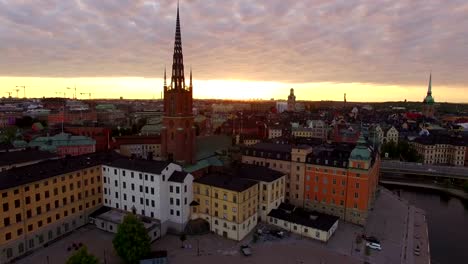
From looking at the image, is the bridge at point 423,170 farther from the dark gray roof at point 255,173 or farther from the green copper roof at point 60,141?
the green copper roof at point 60,141

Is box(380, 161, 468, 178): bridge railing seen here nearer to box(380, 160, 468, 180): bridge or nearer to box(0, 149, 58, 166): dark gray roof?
box(380, 160, 468, 180): bridge

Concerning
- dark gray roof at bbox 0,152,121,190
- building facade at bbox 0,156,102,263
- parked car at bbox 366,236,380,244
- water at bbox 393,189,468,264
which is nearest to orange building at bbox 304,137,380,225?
parked car at bbox 366,236,380,244

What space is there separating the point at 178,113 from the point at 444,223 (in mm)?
68304

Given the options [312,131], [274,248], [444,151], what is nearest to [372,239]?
[274,248]

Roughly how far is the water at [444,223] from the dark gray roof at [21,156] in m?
84.9

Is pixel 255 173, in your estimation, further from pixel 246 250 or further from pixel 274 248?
pixel 246 250

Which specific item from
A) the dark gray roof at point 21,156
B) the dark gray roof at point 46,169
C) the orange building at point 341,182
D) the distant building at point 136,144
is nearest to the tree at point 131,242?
the dark gray roof at point 46,169

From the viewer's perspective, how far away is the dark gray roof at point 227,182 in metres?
57.1

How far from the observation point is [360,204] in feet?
215

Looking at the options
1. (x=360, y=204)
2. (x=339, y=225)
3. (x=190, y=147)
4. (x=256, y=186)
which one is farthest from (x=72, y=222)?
(x=360, y=204)

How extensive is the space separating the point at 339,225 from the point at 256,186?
19975mm

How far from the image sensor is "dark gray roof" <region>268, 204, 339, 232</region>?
194 ft

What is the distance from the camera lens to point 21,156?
70.4 meters

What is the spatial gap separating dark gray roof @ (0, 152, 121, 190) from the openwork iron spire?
2154 centimetres
